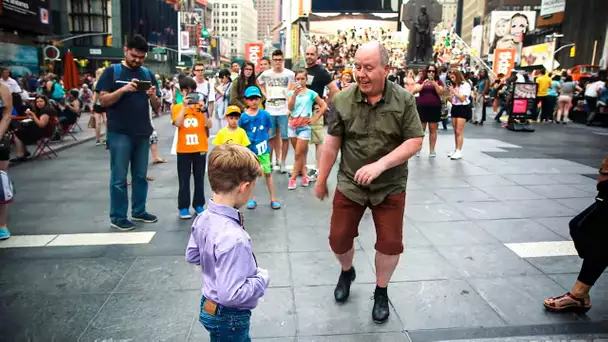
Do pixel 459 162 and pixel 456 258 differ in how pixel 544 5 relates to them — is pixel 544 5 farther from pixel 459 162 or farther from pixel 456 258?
pixel 456 258

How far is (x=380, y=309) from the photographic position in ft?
11.0

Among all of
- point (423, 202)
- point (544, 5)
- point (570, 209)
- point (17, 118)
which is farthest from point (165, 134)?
point (544, 5)

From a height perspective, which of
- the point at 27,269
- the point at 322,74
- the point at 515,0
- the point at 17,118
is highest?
the point at 515,0

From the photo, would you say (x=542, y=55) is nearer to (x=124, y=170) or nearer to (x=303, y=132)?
(x=303, y=132)

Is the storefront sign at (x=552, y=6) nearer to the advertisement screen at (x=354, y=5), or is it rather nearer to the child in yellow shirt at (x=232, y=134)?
the advertisement screen at (x=354, y=5)

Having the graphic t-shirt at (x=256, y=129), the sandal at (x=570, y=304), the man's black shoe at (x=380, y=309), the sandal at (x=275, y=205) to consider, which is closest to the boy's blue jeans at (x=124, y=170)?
the graphic t-shirt at (x=256, y=129)

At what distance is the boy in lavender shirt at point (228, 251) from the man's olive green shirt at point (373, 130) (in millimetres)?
1253

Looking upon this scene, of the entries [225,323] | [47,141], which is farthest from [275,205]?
[47,141]

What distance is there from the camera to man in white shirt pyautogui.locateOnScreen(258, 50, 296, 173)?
7.75 meters

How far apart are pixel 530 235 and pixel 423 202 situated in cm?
162

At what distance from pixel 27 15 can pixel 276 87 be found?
105 feet

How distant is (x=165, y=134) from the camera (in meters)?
15.1

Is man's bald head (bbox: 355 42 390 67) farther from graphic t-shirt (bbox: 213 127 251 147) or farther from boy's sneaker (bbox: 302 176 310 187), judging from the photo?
boy's sneaker (bbox: 302 176 310 187)

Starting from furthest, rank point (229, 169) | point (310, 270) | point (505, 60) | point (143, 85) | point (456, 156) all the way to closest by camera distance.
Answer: point (505, 60) → point (456, 156) → point (143, 85) → point (310, 270) → point (229, 169)
